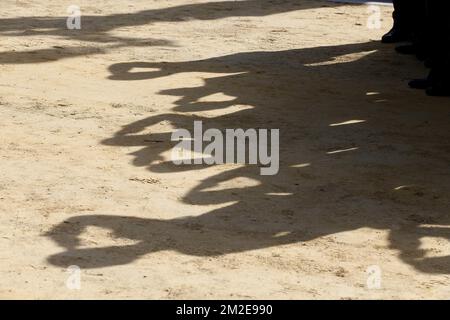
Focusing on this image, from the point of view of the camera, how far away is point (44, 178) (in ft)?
26.1

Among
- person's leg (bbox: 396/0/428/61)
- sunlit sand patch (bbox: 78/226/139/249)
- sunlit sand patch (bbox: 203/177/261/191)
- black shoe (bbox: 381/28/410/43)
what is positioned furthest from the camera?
black shoe (bbox: 381/28/410/43)

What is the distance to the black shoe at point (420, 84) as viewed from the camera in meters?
11.1

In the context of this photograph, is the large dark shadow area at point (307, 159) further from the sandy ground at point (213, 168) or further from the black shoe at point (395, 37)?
the black shoe at point (395, 37)

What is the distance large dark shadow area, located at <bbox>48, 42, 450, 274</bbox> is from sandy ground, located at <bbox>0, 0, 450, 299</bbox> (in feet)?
0.06

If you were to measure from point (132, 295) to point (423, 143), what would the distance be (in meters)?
3.87

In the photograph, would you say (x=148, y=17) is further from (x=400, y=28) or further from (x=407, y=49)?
(x=407, y=49)

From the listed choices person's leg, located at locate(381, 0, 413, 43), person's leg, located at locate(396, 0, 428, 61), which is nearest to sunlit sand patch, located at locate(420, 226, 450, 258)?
person's leg, located at locate(396, 0, 428, 61)

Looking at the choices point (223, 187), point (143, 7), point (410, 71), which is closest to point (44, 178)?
point (223, 187)

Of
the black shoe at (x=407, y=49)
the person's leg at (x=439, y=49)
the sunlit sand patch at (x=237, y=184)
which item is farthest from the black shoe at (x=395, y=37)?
the sunlit sand patch at (x=237, y=184)

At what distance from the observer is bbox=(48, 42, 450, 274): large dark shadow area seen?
6957 millimetres

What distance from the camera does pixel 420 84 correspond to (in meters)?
11.1

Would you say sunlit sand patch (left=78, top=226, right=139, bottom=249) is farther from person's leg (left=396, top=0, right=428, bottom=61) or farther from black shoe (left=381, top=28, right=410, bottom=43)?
black shoe (left=381, top=28, right=410, bottom=43)

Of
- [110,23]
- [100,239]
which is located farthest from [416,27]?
[100,239]

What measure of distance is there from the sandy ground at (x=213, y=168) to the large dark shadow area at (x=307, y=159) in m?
0.02
